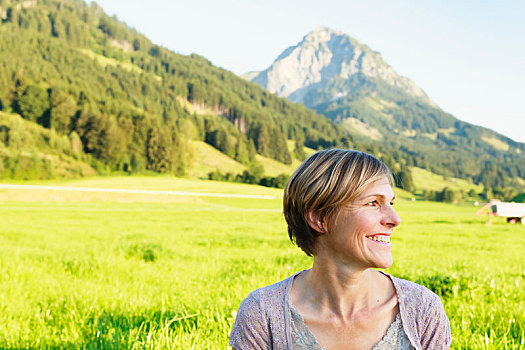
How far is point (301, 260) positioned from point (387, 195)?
6.50 metres

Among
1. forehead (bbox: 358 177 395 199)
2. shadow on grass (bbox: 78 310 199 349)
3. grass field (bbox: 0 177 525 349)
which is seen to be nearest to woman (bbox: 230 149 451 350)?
forehead (bbox: 358 177 395 199)

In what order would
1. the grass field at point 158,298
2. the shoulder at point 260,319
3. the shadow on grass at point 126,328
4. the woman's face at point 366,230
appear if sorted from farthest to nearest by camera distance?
1. the grass field at point 158,298
2. the shadow on grass at point 126,328
3. the shoulder at point 260,319
4. the woman's face at point 366,230

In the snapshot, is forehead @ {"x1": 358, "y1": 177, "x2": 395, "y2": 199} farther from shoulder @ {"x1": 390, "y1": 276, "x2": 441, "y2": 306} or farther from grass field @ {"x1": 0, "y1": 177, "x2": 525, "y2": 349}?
grass field @ {"x1": 0, "y1": 177, "x2": 525, "y2": 349}

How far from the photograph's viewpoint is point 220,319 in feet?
13.9

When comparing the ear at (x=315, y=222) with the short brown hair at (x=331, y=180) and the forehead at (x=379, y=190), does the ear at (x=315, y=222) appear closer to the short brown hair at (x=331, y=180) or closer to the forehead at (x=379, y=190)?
the short brown hair at (x=331, y=180)

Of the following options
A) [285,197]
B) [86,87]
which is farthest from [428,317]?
[86,87]

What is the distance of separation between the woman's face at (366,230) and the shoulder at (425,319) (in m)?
0.29

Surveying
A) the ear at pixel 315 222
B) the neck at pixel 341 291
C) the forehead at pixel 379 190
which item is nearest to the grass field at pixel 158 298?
the neck at pixel 341 291

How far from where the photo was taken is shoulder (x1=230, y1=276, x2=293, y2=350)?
2.39 meters

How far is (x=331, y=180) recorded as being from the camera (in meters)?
2.31

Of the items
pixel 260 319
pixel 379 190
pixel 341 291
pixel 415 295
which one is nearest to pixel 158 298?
pixel 260 319

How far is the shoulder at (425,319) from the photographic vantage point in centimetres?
237

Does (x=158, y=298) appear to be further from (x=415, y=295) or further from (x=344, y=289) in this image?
(x=415, y=295)

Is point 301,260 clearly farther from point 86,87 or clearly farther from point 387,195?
point 86,87
